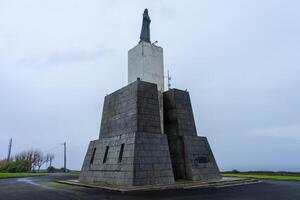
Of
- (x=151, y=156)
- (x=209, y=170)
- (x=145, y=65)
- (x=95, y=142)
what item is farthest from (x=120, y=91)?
(x=209, y=170)

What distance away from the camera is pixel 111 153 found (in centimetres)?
1612

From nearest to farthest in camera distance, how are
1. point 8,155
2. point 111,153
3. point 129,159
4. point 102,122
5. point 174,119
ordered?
1. point 129,159
2. point 111,153
3. point 174,119
4. point 102,122
5. point 8,155

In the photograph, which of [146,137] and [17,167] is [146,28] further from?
[17,167]

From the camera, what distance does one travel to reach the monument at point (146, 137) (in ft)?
46.8

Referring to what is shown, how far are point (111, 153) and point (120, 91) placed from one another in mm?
4551

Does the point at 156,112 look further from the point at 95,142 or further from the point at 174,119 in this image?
the point at 95,142

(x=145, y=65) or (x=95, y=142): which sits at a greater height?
(x=145, y=65)

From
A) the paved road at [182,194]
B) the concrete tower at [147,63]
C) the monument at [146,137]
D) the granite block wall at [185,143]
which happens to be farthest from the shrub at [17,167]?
the granite block wall at [185,143]

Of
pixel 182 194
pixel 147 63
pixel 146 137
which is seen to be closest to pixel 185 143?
pixel 146 137

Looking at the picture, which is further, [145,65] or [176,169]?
[145,65]

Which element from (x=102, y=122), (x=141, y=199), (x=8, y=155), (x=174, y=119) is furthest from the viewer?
(x=8, y=155)

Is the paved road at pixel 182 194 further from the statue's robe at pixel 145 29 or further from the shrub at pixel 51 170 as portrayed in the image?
the shrub at pixel 51 170

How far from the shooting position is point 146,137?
15062 millimetres

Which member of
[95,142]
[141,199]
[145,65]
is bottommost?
[141,199]
